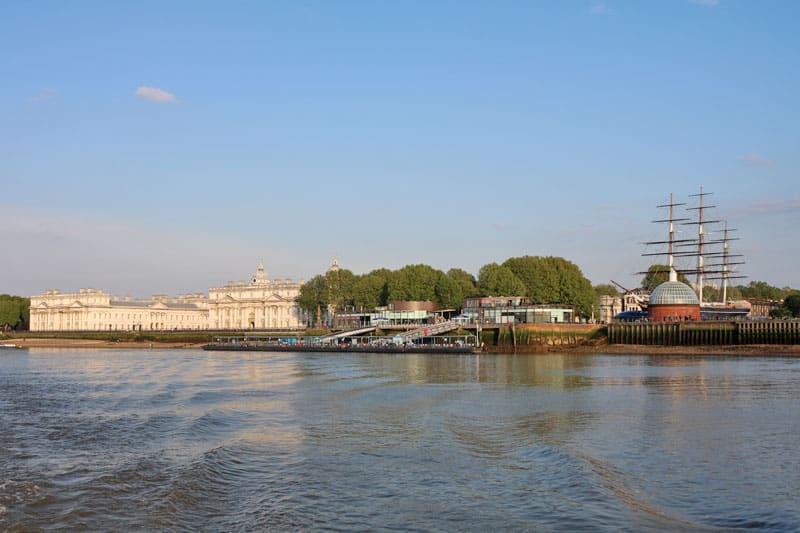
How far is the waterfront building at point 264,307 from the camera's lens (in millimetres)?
185875

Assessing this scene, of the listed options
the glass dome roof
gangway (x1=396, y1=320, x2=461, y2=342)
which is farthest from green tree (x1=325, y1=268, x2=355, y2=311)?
the glass dome roof

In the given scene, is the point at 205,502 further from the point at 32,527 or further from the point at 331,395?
the point at 331,395

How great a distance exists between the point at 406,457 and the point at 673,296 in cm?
8110

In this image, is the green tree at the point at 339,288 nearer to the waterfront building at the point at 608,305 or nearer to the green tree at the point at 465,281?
the green tree at the point at 465,281

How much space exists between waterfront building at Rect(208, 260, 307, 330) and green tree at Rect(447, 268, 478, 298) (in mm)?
45413

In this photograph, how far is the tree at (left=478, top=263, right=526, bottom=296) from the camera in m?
125

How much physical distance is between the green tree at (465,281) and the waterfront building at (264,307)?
45.4m

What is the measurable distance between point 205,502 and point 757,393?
3070 centimetres

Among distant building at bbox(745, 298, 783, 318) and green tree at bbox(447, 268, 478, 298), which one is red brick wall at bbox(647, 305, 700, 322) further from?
distant building at bbox(745, 298, 783, 318)

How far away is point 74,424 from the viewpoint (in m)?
30.5

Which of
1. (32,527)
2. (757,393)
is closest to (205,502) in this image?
(32,527)

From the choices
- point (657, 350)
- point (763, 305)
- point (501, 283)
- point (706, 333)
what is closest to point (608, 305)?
point (763, 305)

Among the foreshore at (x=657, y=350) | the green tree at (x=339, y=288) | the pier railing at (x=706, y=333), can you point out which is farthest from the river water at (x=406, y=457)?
the green tree at (x=339, y=288)

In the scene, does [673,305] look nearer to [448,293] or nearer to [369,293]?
[448,293]
